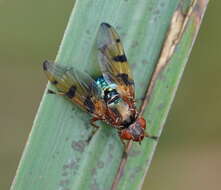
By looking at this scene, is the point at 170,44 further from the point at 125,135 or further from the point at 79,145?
the point at 79,145

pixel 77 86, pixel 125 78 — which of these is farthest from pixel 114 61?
pixel 77 86

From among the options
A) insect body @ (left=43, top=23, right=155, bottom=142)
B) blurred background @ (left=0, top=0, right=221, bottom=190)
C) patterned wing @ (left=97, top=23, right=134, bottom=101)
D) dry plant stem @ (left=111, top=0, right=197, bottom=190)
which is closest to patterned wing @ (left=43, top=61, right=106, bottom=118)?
insect body @ (left=43, top=23, right=155, bottom=142)

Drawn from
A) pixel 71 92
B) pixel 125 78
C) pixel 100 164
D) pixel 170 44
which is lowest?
pixel 100 164

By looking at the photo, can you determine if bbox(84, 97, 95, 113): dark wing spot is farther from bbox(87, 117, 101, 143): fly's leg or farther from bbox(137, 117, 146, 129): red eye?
bbox(137, 117, 146, 129): red eye

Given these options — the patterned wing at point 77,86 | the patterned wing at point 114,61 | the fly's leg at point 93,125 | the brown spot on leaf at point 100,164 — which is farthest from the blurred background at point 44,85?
the brown spot on leaf at point 100,164

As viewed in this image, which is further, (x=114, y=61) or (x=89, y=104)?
(x=114, y=61)

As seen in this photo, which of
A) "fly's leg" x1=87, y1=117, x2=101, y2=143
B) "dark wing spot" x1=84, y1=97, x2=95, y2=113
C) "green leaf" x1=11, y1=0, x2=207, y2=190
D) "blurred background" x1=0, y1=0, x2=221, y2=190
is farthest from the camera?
"blurred background" x1=0, y1=0, x2=221, y2=190
